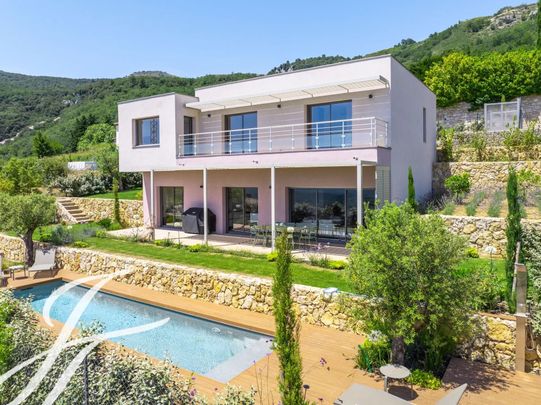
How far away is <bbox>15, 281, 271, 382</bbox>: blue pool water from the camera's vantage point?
8.53 meters

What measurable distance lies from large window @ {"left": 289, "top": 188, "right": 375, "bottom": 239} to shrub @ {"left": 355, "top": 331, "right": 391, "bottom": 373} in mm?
9250

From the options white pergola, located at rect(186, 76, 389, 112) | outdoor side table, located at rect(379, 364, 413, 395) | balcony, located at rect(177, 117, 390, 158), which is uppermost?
white pergola, located at rect(186, 76, 389, 112)

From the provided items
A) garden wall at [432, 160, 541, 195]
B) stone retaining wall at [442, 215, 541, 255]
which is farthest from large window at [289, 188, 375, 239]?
garden wall at [432, 160, 541, 195]

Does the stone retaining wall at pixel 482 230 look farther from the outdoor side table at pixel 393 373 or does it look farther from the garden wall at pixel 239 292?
the outdoor side table at pixel 393 373

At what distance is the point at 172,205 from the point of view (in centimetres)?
2370

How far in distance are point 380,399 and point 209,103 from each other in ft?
54.9

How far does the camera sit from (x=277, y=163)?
55.4 ft

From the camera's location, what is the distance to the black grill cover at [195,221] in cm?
2053

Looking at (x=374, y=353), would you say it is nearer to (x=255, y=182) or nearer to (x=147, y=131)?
(x=255, y=182)

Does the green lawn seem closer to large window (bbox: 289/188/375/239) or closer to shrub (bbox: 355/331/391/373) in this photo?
large window (bbox: 289/188/375/239)

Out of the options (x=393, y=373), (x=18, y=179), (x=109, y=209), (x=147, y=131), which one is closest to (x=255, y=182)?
(x=147, y=131)

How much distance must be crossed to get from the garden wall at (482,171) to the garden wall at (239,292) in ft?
47.5

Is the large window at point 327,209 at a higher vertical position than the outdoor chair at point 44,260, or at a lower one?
higher

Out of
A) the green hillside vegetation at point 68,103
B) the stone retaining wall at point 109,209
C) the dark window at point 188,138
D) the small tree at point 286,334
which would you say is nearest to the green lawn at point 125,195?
the stone retaining wall at point 109,209
